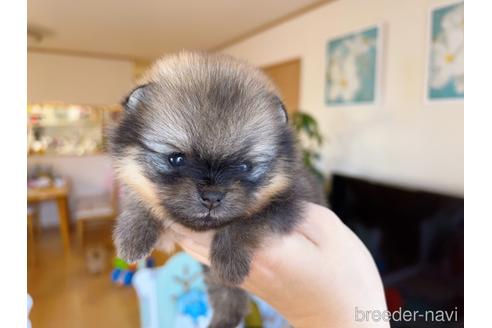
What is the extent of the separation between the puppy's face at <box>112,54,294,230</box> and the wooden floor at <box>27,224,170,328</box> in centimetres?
30

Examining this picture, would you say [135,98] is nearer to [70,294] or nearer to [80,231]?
[70,294]

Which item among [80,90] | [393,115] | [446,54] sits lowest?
[393,115]

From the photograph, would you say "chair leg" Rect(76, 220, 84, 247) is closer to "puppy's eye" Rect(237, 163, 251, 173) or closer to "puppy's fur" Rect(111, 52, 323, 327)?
"puppy's fur" Rect(111, 52, 323, 327)

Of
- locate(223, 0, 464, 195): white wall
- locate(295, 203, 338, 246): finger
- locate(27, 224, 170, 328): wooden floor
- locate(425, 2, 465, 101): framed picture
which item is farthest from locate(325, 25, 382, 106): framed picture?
locate(27, 224, 170, 328): wooden floor

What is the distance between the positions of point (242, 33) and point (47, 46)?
140 centimetres

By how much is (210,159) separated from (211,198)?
0.07 meters

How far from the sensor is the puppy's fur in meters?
0.54

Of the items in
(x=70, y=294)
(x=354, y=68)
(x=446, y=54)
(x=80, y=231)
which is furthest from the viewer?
(x=354, y=68)

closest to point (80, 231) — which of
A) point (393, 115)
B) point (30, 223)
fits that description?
point (30, 223)

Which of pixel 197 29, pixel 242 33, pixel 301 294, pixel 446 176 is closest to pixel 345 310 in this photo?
pixel 301 294

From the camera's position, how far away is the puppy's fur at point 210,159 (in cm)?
54

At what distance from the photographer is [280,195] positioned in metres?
0.69

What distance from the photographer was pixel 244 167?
1.85ft
